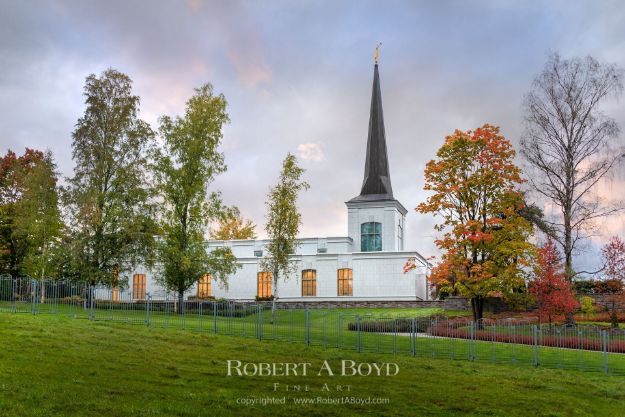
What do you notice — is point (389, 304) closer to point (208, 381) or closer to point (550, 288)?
point (550, 288)

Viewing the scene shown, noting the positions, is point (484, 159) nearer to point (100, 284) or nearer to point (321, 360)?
point (321, 360)

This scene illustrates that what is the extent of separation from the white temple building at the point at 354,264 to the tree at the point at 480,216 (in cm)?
1770

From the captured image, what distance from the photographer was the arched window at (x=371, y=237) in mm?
59969

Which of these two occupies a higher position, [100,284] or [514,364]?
[100,284]

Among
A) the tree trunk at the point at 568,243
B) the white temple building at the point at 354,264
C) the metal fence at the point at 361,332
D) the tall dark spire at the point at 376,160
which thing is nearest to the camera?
the metal fence at the point at 361,332

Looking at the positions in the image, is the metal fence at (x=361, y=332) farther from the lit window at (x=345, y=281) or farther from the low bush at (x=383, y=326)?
the lit window at (x=345, y=281)

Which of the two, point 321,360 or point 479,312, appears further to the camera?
point 479,312

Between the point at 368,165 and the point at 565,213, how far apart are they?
25.8 m

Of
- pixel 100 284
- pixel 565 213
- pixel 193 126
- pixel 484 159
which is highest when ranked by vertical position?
pixel 193 126

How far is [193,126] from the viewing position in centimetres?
4294

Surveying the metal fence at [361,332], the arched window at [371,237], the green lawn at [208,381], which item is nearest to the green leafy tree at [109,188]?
the metal fence at [361,332]

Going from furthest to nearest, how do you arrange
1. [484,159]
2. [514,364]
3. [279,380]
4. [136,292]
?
[136,292] < [484,159] < [514,364] < [279,380]

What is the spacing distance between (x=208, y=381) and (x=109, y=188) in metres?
29.2

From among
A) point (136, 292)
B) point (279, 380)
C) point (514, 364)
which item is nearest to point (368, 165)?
point (136, 292)
